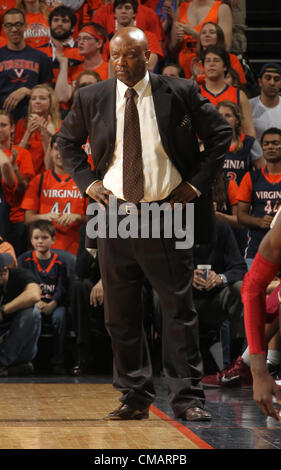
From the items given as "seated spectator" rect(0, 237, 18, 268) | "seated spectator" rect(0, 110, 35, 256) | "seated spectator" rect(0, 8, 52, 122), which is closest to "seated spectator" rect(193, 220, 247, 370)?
"seated spectator" rect(0, 237, 18, 268)

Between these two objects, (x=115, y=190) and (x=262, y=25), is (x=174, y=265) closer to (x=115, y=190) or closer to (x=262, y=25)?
(x=115, y=190)

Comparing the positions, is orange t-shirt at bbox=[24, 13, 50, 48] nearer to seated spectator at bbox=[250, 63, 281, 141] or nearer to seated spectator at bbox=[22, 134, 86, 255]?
seated spectator at bbox=[22, 134, 86, 255]

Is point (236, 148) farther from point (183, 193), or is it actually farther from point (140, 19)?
point (183, 193)

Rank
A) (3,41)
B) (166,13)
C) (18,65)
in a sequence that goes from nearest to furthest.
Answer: (18,65) < (3,41) < (166,13)

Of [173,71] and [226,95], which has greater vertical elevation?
[173,71]

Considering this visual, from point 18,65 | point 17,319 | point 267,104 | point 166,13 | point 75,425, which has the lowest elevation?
point 75,425

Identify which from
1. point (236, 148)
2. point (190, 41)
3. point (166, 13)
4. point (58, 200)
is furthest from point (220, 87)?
point (58, 200)

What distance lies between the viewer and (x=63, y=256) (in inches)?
252

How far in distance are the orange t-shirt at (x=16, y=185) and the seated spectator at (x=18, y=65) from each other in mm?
690

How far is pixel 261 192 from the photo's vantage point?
6387mm

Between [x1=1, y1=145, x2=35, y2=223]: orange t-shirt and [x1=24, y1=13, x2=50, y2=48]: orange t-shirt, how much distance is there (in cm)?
171

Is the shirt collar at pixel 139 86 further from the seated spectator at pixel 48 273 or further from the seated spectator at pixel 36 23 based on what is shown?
the seated spectator at pixel 36 23

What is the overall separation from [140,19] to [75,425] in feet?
17.3
